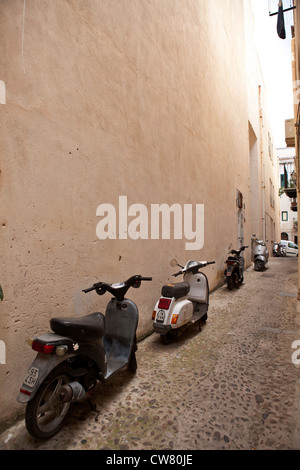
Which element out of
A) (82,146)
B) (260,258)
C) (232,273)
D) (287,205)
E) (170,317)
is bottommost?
(170,317)

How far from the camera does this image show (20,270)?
1971mm

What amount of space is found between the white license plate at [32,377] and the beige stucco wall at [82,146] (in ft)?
1.06

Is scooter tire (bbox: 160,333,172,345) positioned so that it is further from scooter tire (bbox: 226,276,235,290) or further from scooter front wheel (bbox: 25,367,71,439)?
scooter tire (bbox: 226,276,235,290)

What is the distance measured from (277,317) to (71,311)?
3.36m

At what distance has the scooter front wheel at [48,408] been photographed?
5.29 feet

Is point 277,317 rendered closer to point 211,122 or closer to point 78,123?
point 78,123

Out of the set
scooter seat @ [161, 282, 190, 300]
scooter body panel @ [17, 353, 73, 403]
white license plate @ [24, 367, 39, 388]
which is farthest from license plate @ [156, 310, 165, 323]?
white license plate @ [24, 367, 39, 388]

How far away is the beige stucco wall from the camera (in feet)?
6.36

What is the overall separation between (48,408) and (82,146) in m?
2.13

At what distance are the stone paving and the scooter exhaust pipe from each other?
216mm

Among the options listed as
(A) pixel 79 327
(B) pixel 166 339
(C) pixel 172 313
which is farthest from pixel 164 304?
(A) pixel 79 327

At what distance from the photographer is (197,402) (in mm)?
2109

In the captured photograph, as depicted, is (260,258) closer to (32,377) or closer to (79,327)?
(79,327)

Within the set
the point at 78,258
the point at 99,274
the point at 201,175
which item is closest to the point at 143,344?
the point at 99,274
